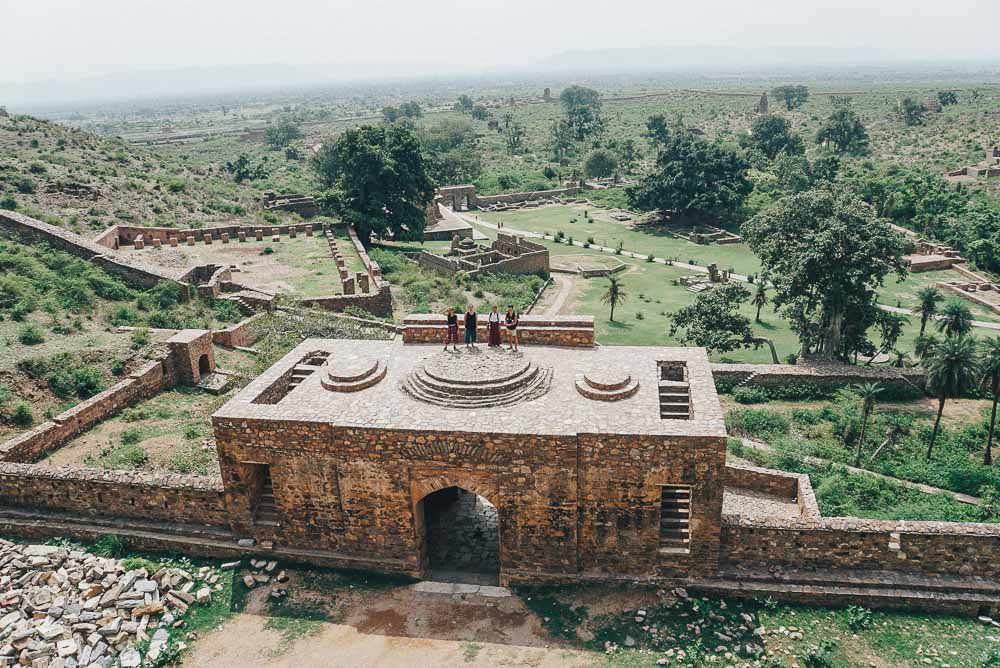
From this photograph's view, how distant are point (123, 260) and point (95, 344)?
1076cm

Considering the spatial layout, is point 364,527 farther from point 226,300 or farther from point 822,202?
point 822,202

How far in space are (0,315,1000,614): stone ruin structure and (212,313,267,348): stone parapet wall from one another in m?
10.7

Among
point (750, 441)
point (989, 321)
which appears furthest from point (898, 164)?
point (750, 441)

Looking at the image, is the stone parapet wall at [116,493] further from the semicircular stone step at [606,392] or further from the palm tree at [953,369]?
the palm tree at [953,369]

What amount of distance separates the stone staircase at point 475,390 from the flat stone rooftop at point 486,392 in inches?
0.8

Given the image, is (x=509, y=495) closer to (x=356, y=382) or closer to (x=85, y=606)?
(x=356, y=382)

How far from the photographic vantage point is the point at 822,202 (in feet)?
97.6

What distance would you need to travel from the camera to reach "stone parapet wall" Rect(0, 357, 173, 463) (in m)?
17.8

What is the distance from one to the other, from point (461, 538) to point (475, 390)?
370 cm

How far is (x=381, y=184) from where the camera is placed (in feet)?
154

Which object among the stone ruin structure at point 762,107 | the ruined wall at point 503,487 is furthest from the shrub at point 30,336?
the stone ruin structure at point 762,107

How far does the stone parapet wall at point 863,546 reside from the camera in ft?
45.2

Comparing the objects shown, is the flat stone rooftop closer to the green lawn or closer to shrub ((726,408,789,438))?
shrub ((726,408,789,438))

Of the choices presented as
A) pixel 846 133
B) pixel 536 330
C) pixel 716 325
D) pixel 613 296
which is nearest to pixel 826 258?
pixel 716 325
